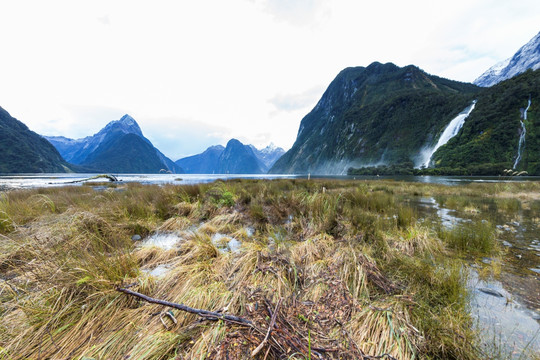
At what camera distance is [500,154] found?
5356cm

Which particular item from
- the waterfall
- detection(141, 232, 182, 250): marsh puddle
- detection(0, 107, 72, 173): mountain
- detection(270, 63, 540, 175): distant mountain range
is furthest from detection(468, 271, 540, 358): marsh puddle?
detection(0, 107, 72, 173): mountain

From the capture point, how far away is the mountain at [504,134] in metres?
49.3

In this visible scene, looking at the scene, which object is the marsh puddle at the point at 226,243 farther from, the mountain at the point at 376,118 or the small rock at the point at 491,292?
the mountain at the point at 376,118

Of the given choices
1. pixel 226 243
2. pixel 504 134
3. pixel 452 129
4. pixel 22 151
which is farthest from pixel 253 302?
pixel 22 151

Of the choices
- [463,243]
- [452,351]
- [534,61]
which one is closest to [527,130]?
[463,243]

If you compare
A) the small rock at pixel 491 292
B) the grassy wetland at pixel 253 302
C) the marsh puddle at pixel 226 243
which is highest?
the grassy wetland at pixel 253 302

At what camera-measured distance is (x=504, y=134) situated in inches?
2117

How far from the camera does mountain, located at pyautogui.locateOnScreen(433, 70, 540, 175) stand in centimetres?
4934

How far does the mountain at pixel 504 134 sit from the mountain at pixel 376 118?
16974 millimetres

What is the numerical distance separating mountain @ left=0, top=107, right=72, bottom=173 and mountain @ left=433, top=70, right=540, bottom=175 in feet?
545

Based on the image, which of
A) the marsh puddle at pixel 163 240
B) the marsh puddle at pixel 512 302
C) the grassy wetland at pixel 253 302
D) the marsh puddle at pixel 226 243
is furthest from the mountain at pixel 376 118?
the marsh puddle at pixel 163 240

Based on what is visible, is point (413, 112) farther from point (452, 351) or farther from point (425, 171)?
point (452, 351)

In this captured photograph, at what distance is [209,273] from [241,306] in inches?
38.1

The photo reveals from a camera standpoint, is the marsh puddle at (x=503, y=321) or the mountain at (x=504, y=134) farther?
the mountain at (x=504, y=134)
